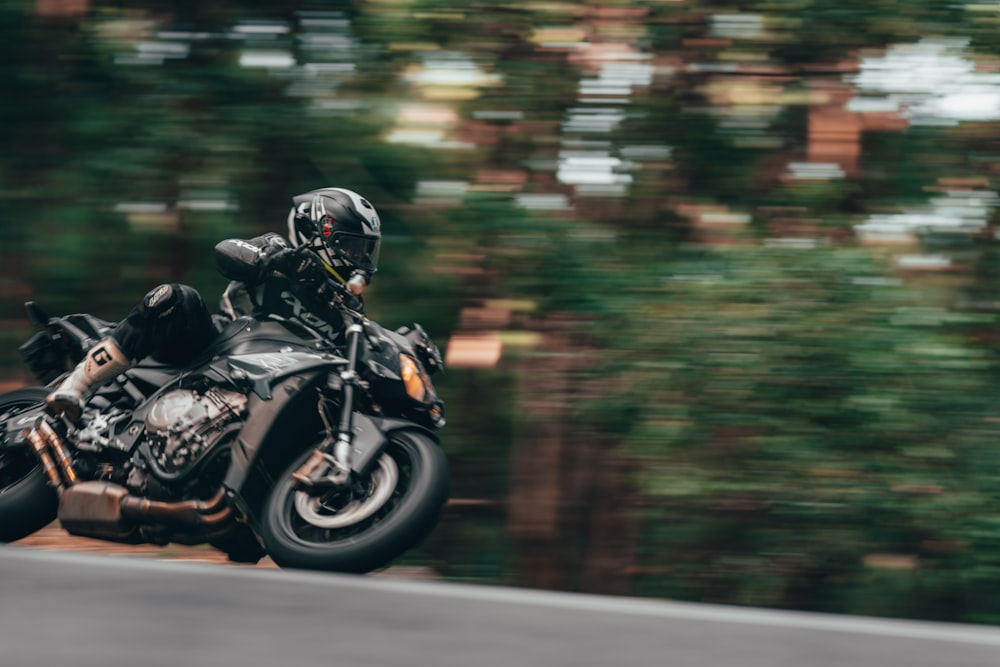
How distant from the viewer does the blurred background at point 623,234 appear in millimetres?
4777

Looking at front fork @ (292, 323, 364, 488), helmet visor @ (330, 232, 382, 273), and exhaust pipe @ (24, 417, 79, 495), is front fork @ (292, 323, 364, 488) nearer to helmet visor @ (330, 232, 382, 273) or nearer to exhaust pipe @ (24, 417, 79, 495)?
helmet visor @ (330, 232, 382, 273)

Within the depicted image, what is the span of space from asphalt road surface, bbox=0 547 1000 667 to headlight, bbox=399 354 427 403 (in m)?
1.49

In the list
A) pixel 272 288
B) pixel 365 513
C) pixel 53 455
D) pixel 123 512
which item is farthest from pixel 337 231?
pixel 53 455

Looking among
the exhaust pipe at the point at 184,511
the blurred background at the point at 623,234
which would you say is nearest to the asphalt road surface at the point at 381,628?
the exhaust pipe at the point at 184,511

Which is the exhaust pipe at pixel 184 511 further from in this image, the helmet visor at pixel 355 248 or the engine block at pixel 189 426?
the helmet visor at pixel 355 248

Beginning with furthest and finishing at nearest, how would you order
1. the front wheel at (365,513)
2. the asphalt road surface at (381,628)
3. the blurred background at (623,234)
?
the blurred background at (623,234), the front wheel at (365,513), the asphalt road surface at (381,628)

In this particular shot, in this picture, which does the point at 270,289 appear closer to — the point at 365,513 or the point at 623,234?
the point at 365,513

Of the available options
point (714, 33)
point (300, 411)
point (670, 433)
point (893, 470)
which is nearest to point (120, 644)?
point (300, 411)

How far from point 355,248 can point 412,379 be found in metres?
0.55

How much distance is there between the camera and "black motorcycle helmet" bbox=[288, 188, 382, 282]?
414 centimetres

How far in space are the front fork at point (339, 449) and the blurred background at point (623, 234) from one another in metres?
1.47

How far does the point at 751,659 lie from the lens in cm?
224

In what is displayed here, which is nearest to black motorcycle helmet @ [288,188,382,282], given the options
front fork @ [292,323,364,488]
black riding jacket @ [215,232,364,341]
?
black riding jacket @ [215,232,364,341]

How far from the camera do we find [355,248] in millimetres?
4172
